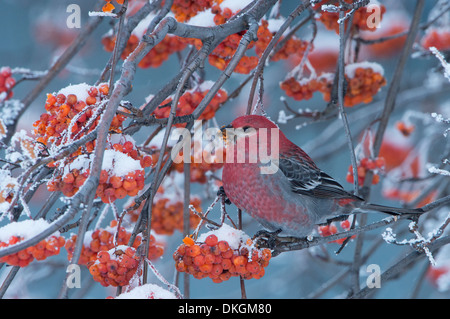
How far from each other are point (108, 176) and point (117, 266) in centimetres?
24

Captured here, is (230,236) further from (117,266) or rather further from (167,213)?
(167,213)

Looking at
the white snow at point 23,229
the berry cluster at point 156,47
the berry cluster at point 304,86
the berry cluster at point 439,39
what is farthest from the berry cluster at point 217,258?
the berry cluster at point 439,39

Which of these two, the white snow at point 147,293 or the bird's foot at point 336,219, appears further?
the bird's foot at point 336,219

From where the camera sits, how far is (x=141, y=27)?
8.13 ft

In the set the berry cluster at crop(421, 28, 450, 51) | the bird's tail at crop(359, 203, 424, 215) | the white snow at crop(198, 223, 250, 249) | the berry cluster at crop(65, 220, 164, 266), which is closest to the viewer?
the white snow at crop(198, 223, 250, 249)

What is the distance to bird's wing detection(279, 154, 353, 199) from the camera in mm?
2139

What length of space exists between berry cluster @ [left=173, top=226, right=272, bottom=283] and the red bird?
47cm

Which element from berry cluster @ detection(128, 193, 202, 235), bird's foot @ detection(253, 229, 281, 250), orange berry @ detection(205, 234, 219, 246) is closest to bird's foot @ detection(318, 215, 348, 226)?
bird's foot @ detection(253, 229, 281, 250)

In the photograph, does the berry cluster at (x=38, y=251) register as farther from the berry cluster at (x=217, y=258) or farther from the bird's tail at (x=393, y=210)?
the bird's tail at (x=393, y=210)

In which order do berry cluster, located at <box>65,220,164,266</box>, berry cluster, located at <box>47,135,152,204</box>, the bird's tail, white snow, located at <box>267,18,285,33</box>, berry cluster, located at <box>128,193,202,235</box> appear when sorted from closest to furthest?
berry cluster, located at <box>47,135,152,204</box> < the bird's tail < berry cluster, located at <box>65,220,164,266</box> < white snow, located at <box>267,18,285,33</box> < berry cluster, located at <box>128,193,202,235</box>

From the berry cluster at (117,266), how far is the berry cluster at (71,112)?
309mm

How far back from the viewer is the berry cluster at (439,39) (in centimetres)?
300

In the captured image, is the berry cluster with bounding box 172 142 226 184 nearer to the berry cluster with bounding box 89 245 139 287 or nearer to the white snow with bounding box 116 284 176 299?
the berry cluster with bounding box 89 245 139 287
